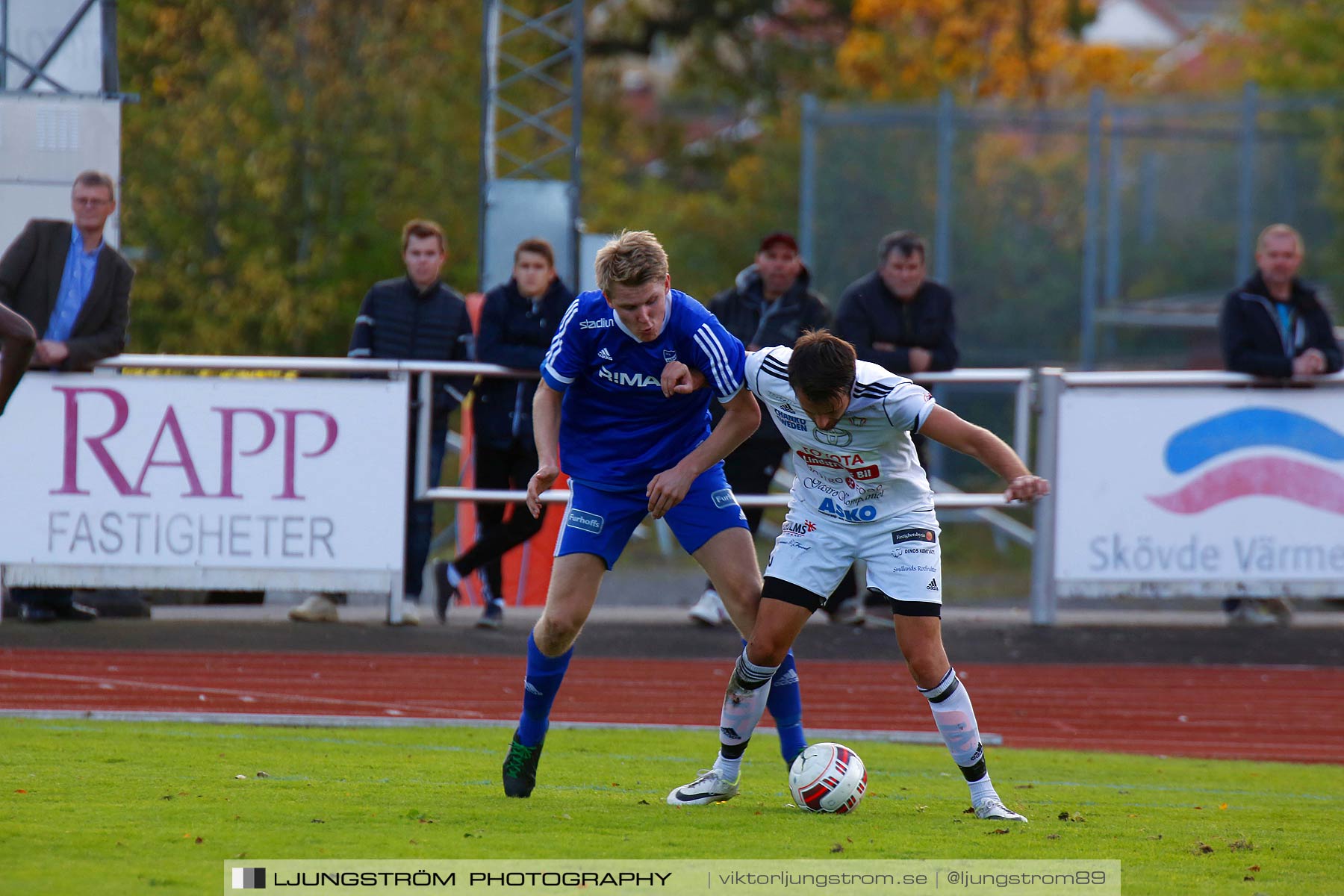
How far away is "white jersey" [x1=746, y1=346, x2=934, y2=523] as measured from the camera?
5.95m

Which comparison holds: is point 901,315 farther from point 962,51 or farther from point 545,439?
point 962,51

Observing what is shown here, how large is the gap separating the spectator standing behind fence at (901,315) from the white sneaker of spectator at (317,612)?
3.70 metres

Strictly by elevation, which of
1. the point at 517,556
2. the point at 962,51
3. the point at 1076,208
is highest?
the point at 962,51

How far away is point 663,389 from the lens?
6.24 m

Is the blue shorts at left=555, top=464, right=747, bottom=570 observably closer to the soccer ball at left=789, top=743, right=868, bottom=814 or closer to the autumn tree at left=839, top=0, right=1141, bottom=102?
the soccer ball at left=789, top=743, right=868, bottom=814

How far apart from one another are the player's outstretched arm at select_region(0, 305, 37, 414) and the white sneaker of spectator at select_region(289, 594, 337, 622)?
5058mm

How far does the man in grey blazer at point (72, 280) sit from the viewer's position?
34.6ft

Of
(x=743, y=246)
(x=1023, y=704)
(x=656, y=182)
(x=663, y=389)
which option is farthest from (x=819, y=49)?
(x=663, y=389)

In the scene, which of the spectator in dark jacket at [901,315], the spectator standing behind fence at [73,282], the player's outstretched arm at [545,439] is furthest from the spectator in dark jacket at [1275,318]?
the spectator standing behind fence at [73,282]

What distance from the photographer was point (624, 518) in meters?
6.39

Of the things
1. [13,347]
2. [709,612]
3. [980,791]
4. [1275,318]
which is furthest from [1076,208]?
[13,347]

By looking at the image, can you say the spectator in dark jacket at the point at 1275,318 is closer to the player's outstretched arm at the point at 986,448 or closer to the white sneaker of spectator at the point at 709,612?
the white sneaker of spectator at the point at 709,612

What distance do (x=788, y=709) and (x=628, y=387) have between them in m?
1.35

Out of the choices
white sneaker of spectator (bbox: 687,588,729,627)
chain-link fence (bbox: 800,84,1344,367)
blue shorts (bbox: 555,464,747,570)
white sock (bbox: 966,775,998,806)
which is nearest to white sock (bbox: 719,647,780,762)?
blue shorts (bbox: 555,464,747,570)
